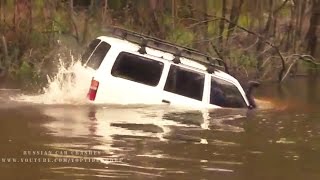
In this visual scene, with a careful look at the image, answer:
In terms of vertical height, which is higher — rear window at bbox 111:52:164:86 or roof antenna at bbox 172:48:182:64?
roof antenna at bbox 172:48:182:64

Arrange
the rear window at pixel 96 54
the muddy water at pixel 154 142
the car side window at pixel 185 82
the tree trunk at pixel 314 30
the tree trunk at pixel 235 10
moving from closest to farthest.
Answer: the muddy water at pixel 154 142, the rear window at pixel 96 54, the car side window at pixel 185 82, the tree trunk at pixel 235 10, the tree trunk at pixel 314 30

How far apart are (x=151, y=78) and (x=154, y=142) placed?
2479mm

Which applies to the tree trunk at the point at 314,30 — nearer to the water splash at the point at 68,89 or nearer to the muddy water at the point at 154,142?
the muddy water at the point at 154,142

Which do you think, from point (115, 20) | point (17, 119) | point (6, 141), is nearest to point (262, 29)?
point (115, 20)

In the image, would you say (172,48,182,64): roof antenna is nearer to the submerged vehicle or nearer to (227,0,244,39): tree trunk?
the submerged vehicle

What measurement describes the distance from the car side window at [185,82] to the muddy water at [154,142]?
0.36 meters

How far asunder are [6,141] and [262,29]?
1507 centimetres

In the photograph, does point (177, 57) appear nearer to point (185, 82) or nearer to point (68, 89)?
point (185, 82)

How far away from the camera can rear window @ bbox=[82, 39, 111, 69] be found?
42.8 feet

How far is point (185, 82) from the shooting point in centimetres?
1331

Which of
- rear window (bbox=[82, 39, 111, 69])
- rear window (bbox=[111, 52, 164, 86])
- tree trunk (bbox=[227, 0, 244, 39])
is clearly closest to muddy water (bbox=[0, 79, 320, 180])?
rear window (bbox=[111, 52, 164, 86])

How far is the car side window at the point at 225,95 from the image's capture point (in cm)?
1342

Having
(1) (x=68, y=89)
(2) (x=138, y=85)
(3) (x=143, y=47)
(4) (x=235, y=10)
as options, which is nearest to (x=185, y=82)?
(2) (x=138, y=85)

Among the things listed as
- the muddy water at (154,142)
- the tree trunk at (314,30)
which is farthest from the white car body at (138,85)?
the tree trunk at (314,30)
